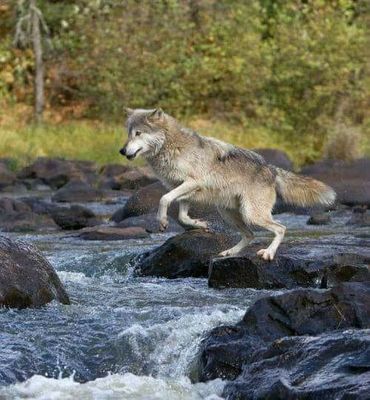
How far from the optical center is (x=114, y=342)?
28.4 feet

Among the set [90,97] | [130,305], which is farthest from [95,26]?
[130,305]

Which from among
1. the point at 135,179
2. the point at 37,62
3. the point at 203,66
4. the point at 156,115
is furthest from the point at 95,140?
the point at 156,115

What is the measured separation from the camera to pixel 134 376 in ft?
26.7

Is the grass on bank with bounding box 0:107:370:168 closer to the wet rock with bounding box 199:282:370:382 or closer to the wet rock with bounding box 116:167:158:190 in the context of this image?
the wet rock with bounding box 116:167:158:190

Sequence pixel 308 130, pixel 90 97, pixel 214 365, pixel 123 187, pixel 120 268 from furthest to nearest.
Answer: pixel 90 97 → pixel 308 130 → pixel 123 187 → pixel 120 268 → pixel 214 365

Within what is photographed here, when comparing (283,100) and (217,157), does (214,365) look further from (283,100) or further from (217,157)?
(283,100)

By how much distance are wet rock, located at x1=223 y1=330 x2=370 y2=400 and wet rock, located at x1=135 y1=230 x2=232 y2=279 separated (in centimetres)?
405

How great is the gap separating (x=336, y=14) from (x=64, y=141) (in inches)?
409

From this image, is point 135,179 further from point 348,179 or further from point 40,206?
point 40,206

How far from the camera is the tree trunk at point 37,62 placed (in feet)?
124

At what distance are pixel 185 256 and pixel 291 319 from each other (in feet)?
11.8

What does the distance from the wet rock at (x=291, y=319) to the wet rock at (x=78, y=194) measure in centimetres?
1282

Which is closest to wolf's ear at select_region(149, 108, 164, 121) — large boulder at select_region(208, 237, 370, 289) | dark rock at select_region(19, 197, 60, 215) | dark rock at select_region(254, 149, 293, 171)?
large boulder at select_region(208, 237, 370, 289)

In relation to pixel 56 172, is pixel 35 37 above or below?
above
